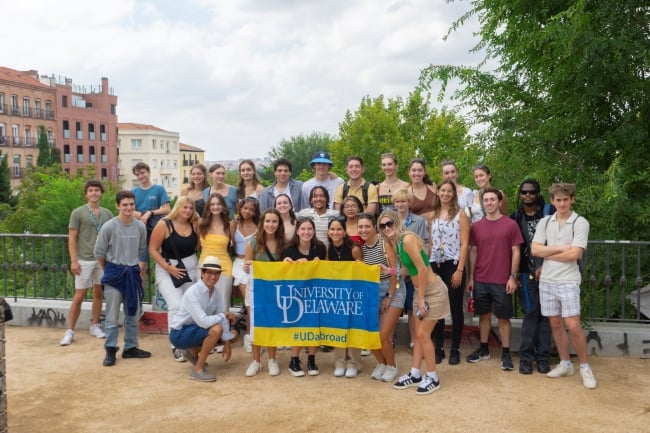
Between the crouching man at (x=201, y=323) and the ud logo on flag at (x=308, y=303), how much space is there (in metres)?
0.43

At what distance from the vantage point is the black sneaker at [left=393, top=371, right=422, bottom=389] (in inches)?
251

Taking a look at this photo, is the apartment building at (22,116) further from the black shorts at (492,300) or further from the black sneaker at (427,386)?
the black sneaker at (427,386)

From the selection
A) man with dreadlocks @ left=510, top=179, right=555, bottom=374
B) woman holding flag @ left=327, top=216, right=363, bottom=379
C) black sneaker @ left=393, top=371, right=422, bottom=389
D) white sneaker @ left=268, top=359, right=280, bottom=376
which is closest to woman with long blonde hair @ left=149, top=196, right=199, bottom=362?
white sneaker @ left=268, top=359, right=280, bottom=376

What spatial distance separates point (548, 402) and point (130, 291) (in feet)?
16.2

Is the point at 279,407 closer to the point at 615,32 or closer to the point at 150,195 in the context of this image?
the point at 150,195

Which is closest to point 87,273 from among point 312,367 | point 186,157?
point 312,367

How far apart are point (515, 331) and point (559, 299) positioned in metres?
1.22

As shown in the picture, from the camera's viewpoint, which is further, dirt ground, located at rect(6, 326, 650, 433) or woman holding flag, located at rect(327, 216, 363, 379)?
woman holding flag, located at rect(327, 216, 363, 379)

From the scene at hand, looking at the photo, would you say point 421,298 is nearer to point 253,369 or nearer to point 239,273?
point 253,369

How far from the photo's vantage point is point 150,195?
8672 mm

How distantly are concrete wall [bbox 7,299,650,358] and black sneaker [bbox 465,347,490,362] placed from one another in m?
0.41

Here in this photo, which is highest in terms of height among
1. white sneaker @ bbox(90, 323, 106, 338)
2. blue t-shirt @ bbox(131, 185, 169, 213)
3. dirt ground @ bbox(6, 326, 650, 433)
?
blue t-shirt @ bbox(131, 185, 169, 213)

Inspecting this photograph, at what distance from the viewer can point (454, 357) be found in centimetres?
720

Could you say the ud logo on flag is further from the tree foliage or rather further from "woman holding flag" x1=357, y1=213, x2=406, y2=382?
the tree foliage
